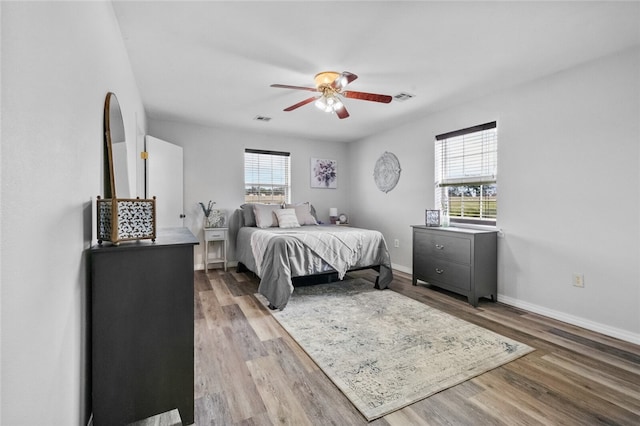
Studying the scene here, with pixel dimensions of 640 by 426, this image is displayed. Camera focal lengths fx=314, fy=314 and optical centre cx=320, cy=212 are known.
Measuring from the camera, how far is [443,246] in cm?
370

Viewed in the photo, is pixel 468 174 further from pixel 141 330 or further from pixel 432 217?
pixel 141 330

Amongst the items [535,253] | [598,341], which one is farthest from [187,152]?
[598,341]

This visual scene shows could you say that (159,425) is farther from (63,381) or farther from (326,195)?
(326,195)

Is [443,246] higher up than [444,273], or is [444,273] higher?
[443,246]

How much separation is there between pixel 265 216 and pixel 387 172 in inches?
83.2

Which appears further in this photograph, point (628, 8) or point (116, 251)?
point (628, 8)

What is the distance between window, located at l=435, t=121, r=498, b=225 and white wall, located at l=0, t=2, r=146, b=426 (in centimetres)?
373

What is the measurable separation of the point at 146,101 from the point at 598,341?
5.06 m

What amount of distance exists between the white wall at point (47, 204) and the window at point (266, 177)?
3.82 m

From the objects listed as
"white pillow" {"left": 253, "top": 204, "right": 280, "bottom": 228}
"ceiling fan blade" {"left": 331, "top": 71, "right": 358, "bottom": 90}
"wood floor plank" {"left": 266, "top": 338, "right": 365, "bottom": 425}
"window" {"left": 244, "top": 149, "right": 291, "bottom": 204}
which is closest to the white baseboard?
"wood floor plank" {"left": 266, "top": 338, "right": 365, "bottom": 425}

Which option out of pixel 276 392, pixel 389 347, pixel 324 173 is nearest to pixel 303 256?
pixel 389 347

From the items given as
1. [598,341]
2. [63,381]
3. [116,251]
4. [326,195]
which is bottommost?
[598,341]

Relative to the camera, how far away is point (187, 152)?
4879mm

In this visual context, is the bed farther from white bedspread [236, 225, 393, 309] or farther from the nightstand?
the nightstand
